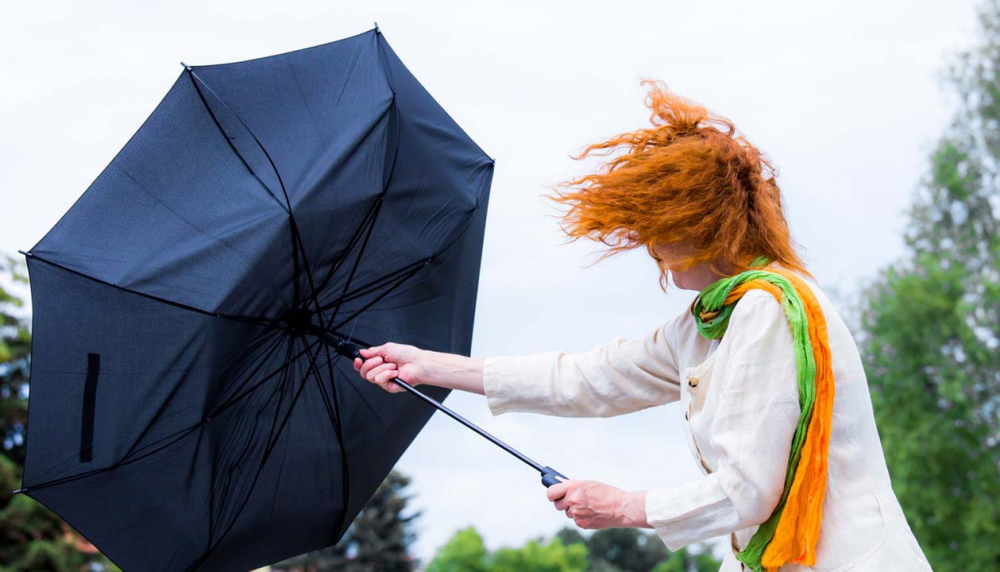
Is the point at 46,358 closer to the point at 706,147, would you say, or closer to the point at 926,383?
the point at 706,147

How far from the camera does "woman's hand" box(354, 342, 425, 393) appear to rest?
3.01 meters

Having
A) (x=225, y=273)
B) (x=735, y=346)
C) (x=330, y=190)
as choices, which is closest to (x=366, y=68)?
(x=330, y=190)

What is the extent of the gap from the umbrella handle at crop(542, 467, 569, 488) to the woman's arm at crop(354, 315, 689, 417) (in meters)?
0.26

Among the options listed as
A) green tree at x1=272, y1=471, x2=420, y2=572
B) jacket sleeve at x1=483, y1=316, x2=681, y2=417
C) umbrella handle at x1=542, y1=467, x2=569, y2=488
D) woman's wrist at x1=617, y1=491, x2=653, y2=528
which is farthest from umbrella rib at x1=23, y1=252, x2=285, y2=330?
green tree at x1=272, y1=471, x2=420, y2=572

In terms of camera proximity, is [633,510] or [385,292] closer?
[633,510]

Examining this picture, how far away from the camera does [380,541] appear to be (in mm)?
26844

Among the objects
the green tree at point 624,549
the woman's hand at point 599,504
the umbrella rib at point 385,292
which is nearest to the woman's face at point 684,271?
the woman's hand at point 599,504

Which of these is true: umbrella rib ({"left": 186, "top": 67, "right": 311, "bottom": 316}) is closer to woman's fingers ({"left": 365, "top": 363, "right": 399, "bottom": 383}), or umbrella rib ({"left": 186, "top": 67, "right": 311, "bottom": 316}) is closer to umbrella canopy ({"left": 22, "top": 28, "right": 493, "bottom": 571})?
umbrella canopy ({"left": 22, "top": 28, "right": 493, "bottom": 571})

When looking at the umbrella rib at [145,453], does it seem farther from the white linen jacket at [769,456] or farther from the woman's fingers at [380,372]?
the white linen jacket at [769,456]

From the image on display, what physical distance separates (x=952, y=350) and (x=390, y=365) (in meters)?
19.7

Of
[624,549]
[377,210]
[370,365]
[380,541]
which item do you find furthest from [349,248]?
[624,549]

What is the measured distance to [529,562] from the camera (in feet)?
102

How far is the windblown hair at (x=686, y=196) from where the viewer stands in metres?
2.27

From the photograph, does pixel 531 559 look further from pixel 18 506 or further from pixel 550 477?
pixel 550 477
